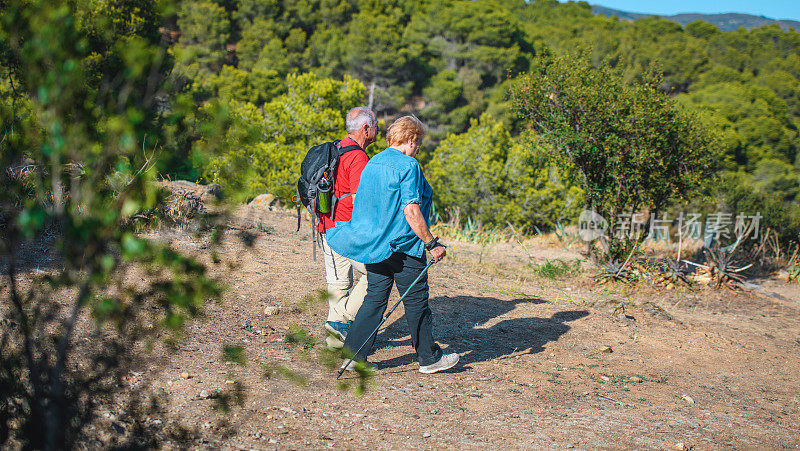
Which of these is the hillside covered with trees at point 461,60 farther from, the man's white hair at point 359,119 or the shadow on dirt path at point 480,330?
the man's white hair at point 359,119

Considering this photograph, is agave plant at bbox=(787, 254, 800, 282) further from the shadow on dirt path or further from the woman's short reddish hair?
the woman's short reddish hair

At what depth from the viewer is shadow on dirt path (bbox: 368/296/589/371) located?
441 cm

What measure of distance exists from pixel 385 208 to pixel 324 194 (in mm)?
489

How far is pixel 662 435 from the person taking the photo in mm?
3158

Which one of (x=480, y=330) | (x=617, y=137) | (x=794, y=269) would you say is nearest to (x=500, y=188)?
(x=794, y=269)

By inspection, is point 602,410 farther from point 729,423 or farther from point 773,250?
point 773,250

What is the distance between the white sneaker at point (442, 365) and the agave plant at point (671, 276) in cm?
480

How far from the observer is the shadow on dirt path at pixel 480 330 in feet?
14.5

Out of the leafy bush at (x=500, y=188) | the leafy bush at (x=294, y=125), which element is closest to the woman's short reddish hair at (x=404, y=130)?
the leafy bush at (x=294, y=125)

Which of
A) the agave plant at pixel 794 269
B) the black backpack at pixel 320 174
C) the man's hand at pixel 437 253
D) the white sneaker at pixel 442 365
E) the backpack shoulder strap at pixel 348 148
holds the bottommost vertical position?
the agave plant at pixel 794 269

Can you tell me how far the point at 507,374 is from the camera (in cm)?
399

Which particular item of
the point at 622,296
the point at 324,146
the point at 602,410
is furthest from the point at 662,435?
the point at 622,296

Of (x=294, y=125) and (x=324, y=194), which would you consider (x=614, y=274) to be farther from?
(x=294, y=125)

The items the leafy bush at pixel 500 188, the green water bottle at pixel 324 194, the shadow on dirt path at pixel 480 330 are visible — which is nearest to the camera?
the green water bottle at pixel 324 194
